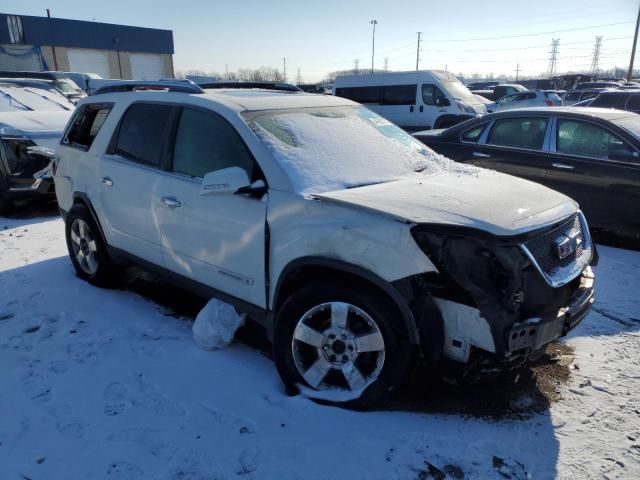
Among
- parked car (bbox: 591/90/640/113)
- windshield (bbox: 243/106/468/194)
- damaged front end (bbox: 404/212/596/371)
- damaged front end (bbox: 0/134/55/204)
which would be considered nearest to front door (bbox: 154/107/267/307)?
windshield (bbox: 243/106/468/194)

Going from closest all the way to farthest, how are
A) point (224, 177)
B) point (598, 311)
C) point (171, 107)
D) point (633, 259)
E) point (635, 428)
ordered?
point (635, 428) → point (224, 177) → point (171, 107) → point (598, 311) → point (633, 259)

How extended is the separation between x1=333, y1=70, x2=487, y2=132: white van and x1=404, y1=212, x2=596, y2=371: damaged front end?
13.7m

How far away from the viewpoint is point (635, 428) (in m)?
2.79

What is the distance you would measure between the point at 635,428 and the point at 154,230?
3.45 m

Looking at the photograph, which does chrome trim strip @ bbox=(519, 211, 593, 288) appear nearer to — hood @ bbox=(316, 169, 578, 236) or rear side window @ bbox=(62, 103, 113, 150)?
hood @ bbox=(316, 169, 578, 236)

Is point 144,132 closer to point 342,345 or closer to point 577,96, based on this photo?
point 342,345

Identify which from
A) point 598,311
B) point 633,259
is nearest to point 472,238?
point 598,311

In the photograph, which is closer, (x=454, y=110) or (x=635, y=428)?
(x=635, y=428)

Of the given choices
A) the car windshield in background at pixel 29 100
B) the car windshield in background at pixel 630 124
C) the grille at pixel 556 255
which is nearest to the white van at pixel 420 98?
the car windshield in background at pixel 630 124

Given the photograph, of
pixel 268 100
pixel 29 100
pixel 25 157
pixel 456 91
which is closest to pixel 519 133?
pixel 268 100

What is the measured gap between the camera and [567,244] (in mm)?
2852

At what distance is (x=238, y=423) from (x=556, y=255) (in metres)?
2.02

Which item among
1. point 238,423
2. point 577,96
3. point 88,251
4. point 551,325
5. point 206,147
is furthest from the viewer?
point 577,96

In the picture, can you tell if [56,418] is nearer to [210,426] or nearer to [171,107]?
[210,426]
